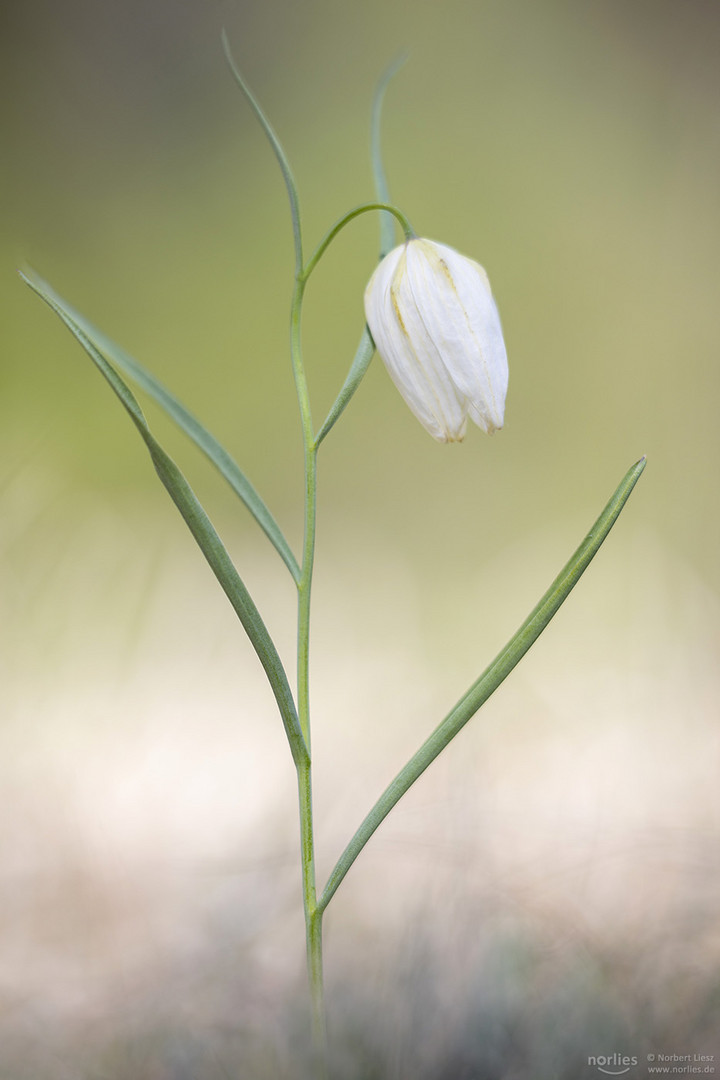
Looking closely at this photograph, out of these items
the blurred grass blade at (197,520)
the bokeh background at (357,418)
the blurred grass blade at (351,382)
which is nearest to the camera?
the blurred grass blade at (197,520)

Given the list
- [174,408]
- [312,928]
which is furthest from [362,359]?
[312,928]

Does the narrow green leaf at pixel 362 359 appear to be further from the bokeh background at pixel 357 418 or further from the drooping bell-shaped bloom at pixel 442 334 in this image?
the bokeh background at pixel 357 418

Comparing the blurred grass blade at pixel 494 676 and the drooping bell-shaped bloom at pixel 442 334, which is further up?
the drooping bell-shaped bloom at pixel 442 334

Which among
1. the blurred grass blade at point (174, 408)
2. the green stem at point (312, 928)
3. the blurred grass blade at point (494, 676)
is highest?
the blurred grass blade at point (174, 408)

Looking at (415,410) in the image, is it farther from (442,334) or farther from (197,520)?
(197,520)

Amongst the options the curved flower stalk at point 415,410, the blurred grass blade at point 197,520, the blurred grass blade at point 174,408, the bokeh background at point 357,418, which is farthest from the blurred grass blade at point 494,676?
the bokeh background at point 357,418

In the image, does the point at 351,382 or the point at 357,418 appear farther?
the point at 357,418
